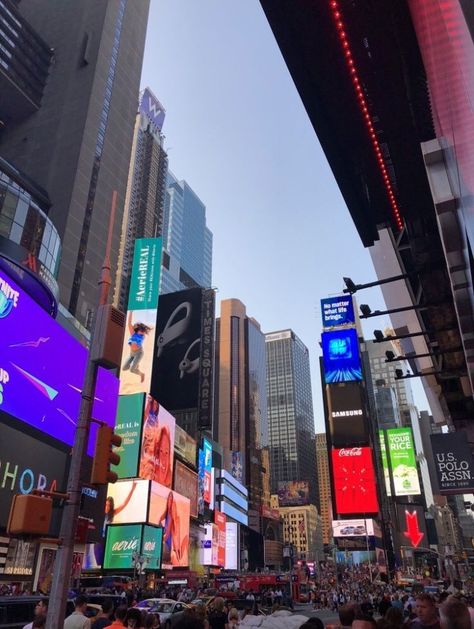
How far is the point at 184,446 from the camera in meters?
76.9

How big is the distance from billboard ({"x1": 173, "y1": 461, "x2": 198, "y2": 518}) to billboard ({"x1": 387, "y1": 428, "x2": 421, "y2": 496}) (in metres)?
32.4

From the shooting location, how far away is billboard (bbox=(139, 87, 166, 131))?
628 feet

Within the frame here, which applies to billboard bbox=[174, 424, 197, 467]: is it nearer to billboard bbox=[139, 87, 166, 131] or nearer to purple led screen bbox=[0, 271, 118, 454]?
purple led screen bbox=[0, 271, 118, 454]

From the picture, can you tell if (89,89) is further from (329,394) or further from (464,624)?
(464,624)

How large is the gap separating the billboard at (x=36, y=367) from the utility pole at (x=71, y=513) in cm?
2560

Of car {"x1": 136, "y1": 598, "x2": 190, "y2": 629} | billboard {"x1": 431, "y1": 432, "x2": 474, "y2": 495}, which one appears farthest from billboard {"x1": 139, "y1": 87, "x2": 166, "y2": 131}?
billboard {"x1": 431, "y1": 432, "x2": 474, "y2": 495}

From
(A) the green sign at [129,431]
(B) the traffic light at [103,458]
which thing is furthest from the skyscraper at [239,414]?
(B) the traffic light at [103,458]

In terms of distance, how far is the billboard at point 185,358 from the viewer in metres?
77.0

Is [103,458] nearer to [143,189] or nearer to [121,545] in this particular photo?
[121,545]

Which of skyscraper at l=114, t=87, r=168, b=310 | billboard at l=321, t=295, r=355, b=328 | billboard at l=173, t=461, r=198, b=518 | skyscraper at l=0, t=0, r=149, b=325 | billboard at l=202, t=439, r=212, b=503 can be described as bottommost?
billboard at l=173, t=461, r=198, b=518

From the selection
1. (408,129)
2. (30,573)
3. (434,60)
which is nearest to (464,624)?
(434,60)

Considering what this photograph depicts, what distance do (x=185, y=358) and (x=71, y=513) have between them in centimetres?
7167

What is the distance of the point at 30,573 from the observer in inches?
1336

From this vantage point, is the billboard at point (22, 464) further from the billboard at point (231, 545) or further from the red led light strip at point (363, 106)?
the billboard at point (231, 545)
